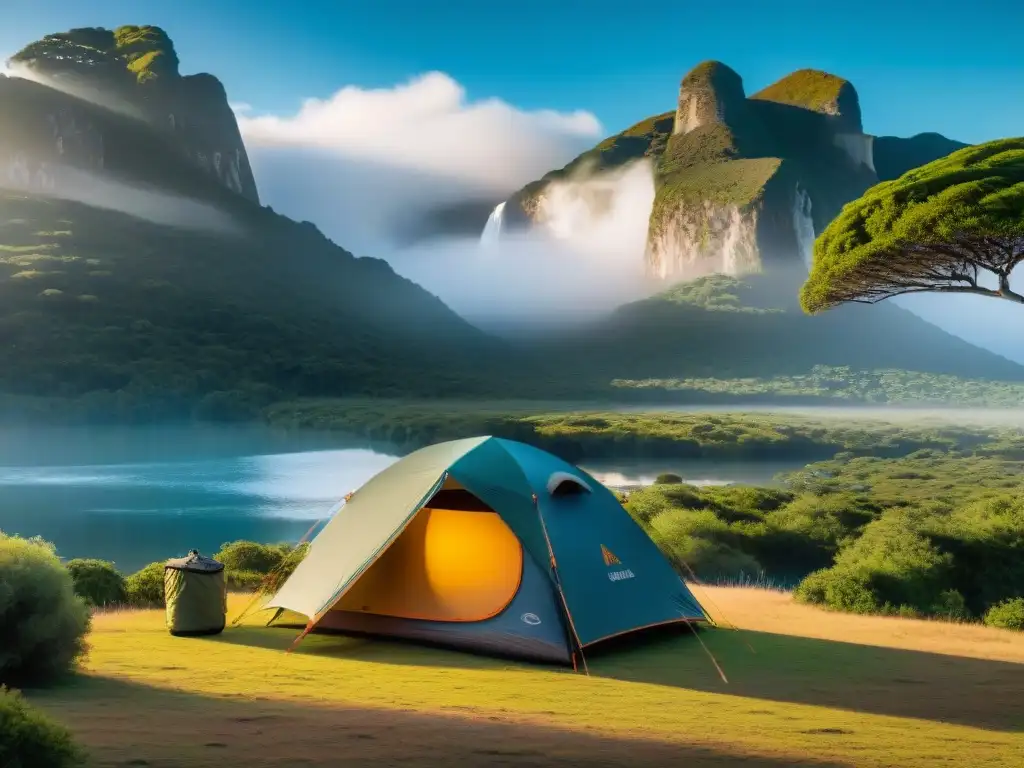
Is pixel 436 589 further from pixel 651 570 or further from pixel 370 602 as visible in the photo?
pixel 651 570

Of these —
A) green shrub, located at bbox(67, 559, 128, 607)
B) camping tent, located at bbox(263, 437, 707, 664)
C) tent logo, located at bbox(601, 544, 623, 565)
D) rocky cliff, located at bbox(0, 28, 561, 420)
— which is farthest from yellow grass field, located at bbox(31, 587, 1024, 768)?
rocky cliff, located at bbox(0, 28, 561, 420)

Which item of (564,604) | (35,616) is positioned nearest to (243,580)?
(564,604)

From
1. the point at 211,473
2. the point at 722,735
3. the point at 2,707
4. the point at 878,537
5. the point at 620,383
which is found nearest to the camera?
the point at 2,707

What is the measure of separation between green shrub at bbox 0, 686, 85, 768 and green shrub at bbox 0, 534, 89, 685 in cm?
284

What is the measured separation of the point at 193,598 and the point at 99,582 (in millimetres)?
5555

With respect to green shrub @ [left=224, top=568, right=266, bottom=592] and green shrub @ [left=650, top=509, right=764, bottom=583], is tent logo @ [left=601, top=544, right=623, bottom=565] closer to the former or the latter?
green shrub @ [left=224, top=568, right=266, bottom=592]

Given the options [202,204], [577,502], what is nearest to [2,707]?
[577,502]

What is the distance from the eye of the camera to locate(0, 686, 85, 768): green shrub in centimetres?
463

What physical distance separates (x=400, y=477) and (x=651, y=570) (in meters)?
3.00

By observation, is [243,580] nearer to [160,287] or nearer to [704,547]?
[704,547]

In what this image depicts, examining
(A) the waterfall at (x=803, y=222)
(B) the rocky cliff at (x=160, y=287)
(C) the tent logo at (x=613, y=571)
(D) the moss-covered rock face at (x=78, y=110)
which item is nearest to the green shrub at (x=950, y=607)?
(C) the tent logo at (x=613, y=571)

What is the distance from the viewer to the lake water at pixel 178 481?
151 feet

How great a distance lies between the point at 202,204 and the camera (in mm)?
167000

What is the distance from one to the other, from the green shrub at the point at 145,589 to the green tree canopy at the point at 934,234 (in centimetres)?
1312
